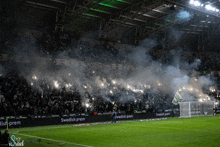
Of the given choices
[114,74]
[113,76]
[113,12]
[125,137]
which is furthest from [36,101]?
[113,12]

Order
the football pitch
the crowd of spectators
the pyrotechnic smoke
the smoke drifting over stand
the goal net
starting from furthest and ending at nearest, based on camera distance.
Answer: the goal net
the pyrotechnic smoke
the smoke drifting over stand
the crowd of spectators
the football pitch

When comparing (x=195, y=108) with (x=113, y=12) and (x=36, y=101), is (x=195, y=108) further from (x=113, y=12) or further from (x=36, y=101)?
(x=36, y=101)

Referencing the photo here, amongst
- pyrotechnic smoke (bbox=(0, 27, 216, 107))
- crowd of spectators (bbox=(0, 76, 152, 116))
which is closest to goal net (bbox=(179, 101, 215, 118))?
pyrotechnic smoke (bbox=(0, 27, 216, 107))

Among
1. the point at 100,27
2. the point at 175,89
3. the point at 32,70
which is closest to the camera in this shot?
the point at 32,70

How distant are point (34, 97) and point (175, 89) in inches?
1085

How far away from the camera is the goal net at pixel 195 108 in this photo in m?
33.3

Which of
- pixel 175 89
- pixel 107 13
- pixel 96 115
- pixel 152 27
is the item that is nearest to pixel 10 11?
pixel 107 13

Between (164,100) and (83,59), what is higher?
(83,59)

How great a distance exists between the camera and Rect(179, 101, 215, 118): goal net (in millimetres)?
33344

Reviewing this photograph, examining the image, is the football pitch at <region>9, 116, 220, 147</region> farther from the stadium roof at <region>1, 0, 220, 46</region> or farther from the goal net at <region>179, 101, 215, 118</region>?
the stadium roof at <region>1, 0, 220, 46</region>

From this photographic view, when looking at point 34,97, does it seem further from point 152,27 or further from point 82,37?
point 152,27

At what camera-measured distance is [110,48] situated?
38156 millimetres

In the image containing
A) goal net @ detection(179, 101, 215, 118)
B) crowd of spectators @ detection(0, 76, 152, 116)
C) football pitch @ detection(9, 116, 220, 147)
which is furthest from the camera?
goal net @ detection(179, 101, 215, 118)

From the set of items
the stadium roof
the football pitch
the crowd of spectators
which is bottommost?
the football pitch
